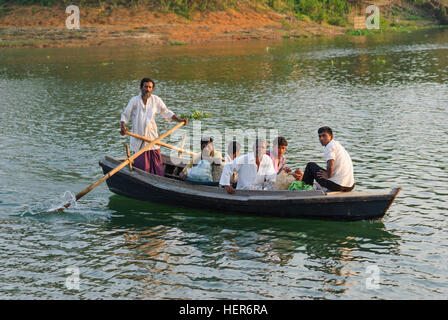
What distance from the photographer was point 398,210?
11422mm

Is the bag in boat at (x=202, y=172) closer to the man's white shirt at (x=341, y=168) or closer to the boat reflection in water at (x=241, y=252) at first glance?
the boat reflection in water at (x=241, y=252)

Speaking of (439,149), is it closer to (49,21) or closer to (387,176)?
(387,176)

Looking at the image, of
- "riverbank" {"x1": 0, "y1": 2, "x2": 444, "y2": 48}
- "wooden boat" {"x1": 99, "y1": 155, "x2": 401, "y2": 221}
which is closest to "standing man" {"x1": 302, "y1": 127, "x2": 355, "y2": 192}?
"wooden boat" {"x1": 99, "y1": 155, "x2": 401, "y2": 221}

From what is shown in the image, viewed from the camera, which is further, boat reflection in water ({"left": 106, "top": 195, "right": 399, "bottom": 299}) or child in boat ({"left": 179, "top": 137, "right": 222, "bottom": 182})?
child in boat ({"left": 179, "top": 137, "right": 222, "bottom": 182})

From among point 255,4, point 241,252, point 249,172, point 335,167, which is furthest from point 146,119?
point 255,4

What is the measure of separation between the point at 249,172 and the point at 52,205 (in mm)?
4398

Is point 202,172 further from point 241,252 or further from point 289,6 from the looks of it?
point 289,6

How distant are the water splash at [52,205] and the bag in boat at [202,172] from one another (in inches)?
104

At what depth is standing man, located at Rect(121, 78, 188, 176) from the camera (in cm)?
1177

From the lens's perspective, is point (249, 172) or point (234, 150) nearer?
point (249, 172)

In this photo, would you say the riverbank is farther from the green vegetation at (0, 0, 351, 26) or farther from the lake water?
the lake water

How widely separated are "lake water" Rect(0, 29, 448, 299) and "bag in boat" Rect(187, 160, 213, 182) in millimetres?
752

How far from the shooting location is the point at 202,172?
37.9 ft

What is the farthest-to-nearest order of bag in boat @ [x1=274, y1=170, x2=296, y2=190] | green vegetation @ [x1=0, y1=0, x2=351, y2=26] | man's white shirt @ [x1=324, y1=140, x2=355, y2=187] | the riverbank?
green vegetation @ [x1=0, y1=0, x2=351, y2=26], the riverbank, bag in boat @ [x1=274, y1=170, x2=296, y2=190], man's white shirt @ [x1=324, y1=140, x2=355, y2=187]
